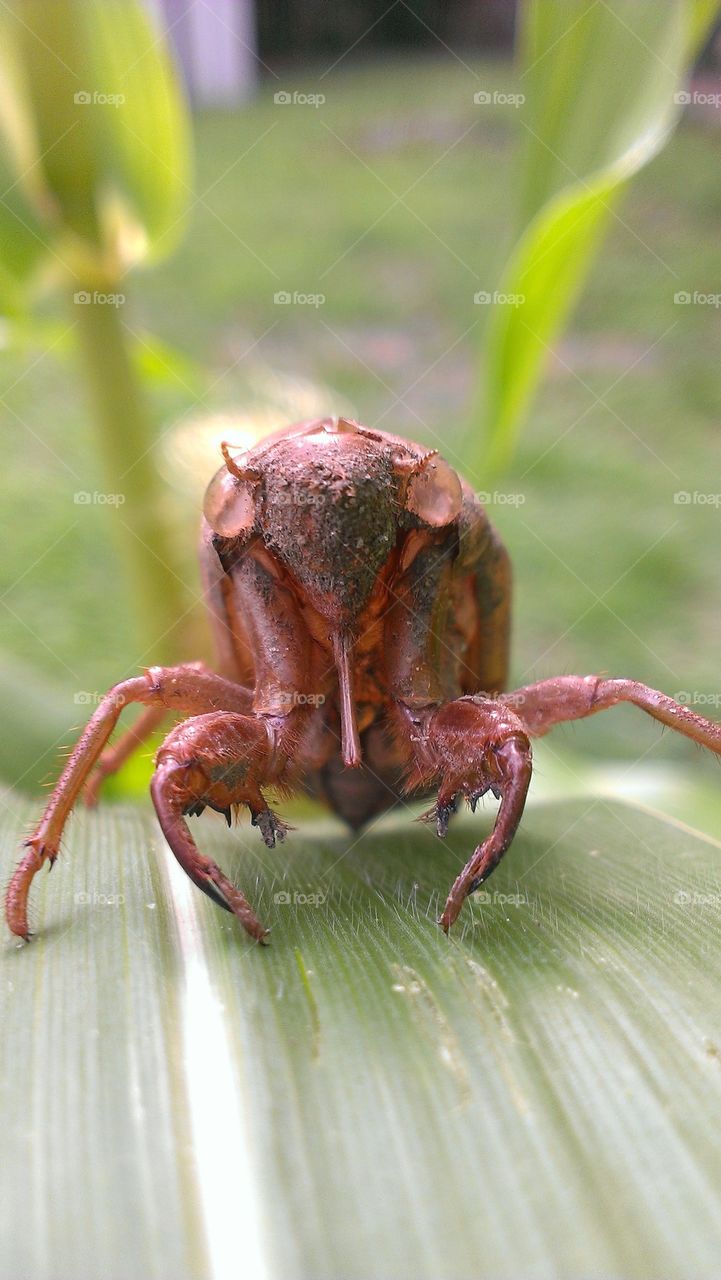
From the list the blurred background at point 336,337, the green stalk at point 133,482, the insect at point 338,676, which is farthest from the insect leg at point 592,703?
the green stalk at point 133,482

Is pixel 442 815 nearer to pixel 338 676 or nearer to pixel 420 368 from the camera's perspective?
pixel 338 676

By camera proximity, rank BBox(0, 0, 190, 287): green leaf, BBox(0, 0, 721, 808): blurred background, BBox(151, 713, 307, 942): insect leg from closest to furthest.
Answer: BBox(151, 713, 307, 942): insect leg < BBox(0, 0, 190, 287): green leaf < BBox(0, 0, 721, 808): blurred background

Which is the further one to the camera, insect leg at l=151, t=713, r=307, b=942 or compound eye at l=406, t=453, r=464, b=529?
compound eye at l=406, t=453, r=464, b=529

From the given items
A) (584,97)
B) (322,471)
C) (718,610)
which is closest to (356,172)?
(718,610)

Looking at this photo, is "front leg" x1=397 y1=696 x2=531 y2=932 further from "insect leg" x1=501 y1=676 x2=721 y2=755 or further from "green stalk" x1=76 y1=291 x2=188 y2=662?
"green stalk" x1=76 y1=291 x2=188 y2=662

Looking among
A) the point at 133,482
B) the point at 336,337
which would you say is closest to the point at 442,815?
the point at 133,482

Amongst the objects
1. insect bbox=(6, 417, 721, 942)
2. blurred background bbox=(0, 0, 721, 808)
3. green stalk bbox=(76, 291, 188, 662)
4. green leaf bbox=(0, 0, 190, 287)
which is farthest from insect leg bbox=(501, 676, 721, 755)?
green leaf bbox=(0, 0, 190, 287)

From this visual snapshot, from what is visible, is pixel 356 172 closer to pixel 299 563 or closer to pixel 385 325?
pixel 385 325
